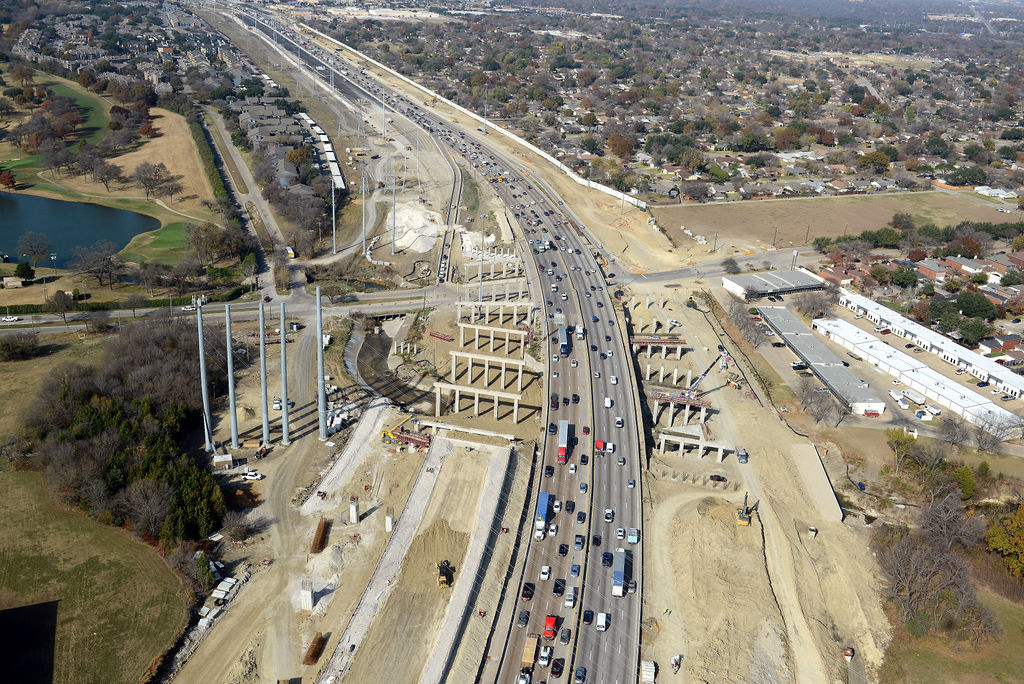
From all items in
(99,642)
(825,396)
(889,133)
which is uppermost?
(889,133)

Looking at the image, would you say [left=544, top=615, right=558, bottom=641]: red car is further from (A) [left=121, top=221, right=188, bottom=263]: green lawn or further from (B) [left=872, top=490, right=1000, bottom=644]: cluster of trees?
(A) [left=121, top=221, right=188, bottom=263]: green lawn

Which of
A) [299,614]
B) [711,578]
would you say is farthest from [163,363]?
[711,578]

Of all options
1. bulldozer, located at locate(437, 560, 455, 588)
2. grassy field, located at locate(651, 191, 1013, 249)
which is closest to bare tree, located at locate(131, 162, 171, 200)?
grassy field, located at locate(651, 191, 1013, 249)

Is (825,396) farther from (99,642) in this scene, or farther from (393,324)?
(99,642)

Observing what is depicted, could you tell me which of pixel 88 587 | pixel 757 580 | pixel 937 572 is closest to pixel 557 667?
pixel 757 580

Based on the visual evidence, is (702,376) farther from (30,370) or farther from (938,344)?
(30,370)

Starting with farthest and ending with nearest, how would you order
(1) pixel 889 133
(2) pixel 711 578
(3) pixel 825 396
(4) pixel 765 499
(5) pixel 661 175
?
A: (1) pixel 889 133 < (5) pixel 661 175 < (3) pixel 825 396 < (4) pixel 765 499 < (2) pixel 711 578
